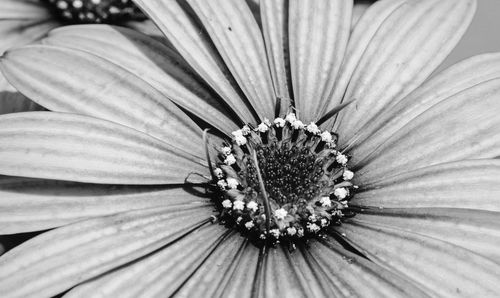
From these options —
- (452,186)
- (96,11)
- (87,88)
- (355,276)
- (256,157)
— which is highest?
(96,11)

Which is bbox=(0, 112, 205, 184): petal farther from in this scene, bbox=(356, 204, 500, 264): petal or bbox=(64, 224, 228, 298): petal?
bbox=(356, 204, 500, 264): petal

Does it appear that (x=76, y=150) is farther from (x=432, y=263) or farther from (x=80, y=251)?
(x=432, y=263)

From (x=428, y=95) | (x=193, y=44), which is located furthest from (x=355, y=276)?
(x=193, y=44)

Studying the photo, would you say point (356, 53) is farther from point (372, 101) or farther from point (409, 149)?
point (409, 149)

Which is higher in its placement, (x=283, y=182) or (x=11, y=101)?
(x=11, y=101)

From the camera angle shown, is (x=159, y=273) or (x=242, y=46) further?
(x=242, y=46)

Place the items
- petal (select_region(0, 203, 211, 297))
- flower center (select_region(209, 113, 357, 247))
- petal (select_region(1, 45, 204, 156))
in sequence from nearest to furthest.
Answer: petal (select_region(0, 203, 211, 297)), petal (select_region(1, 45, 204, 156)), flower center (select_region(209, 113, 357, 247))

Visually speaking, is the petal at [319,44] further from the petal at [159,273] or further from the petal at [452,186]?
the petal at [159,273]

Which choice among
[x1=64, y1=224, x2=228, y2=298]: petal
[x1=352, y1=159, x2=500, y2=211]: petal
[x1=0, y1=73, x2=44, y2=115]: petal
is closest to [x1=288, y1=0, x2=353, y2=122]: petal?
[x1=352, y1=159, x2=500, y2=211]: petal
